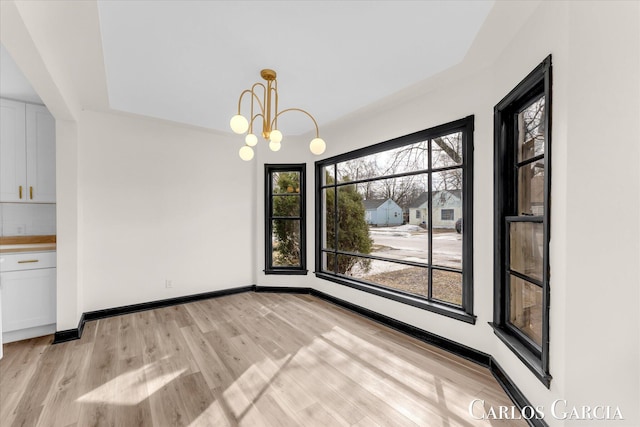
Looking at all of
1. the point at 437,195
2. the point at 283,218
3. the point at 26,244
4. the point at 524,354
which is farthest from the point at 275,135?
the point at 26,244

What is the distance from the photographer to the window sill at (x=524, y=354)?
60.9 inches

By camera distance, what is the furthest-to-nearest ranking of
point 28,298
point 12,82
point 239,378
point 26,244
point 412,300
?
point 26,244 → point 412,300 → point 28,298 → point 12,82 → point 239,378

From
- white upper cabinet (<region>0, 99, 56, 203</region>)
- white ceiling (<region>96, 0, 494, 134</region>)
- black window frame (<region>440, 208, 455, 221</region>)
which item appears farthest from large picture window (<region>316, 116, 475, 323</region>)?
white upper cabinet (<region>0, 99, 56, 203</region>)

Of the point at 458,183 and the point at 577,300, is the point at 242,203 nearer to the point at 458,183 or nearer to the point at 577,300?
the point at 458,183

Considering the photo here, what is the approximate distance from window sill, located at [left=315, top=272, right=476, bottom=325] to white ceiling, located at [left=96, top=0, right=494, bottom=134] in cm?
220

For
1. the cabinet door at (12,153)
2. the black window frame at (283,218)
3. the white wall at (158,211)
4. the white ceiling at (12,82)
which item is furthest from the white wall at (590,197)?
the cabinet door at (12,153)

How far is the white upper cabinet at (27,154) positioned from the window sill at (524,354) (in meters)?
4.66

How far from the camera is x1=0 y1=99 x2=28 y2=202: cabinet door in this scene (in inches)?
113

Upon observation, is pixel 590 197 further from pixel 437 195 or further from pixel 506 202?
pixel 437 195

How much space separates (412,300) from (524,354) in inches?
46.8

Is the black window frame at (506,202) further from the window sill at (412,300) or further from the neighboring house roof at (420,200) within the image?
the neighboring house roof at (420,200)

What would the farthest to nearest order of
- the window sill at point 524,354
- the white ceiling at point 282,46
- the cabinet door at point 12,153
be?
the cabinet door at point 12,153 → the white ceiling at point 282,46 → the window sill at point 524,354

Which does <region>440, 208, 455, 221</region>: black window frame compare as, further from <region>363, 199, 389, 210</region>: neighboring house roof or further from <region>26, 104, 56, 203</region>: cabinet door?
<region>26, 104, 56, 203</region>: cabinet door

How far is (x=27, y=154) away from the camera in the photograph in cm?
298
